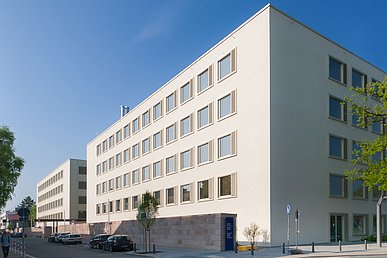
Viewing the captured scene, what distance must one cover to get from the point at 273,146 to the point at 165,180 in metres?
20.7

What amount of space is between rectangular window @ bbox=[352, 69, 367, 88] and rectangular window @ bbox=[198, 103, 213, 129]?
44.7 feet

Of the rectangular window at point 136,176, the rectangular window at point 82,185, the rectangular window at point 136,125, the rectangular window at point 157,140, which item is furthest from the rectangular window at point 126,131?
the rectangular window at point 82,185

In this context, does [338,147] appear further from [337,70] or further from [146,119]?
[146,119]

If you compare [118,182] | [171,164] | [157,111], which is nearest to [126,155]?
[118,182]

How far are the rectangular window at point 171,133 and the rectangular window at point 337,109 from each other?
1767cm

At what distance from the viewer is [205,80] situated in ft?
145

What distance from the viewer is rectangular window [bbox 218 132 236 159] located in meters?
38.4

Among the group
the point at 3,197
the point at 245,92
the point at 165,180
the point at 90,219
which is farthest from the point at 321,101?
the point at 90,219

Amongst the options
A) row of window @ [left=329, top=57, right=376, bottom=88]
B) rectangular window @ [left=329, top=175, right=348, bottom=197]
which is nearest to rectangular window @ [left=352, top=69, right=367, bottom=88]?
row of window @ [left=329, top=57, right=376, bottom=88]

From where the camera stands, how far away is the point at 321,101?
127 feet

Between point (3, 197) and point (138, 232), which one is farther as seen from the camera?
point (138, 232)

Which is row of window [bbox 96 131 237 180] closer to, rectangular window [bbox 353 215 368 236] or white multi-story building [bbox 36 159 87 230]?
rectangular window [bbox 353 215 368 236]

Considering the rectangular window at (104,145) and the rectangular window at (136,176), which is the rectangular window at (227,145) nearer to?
the rectangular window at (136,176)

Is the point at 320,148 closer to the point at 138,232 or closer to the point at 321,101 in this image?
the point at 321,101
